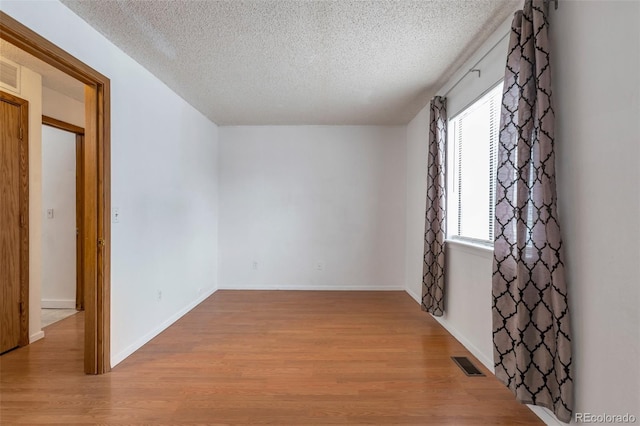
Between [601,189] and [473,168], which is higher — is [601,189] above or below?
below

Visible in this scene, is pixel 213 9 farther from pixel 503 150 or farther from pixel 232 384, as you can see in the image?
pixel 232 384

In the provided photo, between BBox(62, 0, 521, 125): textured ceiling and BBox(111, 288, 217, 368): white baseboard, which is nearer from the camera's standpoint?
BBox(62, 0, 521, 125): textured ceiling

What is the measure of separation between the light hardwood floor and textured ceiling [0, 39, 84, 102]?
7.91 ft

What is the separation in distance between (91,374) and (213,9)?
265 cm

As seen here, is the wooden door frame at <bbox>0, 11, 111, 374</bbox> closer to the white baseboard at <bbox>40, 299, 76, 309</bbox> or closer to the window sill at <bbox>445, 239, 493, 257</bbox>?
the white baseboard at <bbox>40, 299, 76, 309</bbox>

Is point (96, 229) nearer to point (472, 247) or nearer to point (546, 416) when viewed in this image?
point (472, 247)

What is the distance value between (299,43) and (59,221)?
3643 mm

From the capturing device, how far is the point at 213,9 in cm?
198

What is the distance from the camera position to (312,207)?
189 inches

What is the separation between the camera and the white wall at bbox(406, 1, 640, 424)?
1278 mm

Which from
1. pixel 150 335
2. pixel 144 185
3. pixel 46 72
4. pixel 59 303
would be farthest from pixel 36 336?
pixel 46 72

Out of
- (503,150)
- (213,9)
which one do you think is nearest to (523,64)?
(503,150)

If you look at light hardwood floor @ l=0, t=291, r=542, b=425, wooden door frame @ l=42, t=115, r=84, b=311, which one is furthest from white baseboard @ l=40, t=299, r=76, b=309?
light hardwood floor @ l=0, t=291, r=542, b=425

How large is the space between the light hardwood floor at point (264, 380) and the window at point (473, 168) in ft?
3.57
